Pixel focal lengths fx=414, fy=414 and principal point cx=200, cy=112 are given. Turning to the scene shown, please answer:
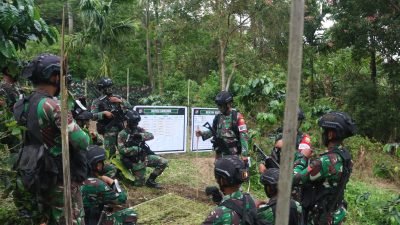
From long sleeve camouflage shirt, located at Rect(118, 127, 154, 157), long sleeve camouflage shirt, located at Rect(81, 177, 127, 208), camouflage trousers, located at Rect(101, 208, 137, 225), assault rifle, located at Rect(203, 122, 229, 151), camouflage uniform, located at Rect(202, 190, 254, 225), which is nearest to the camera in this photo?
camouflage uniform, located at Rect(202, 190, 254, 225)

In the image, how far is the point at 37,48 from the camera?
17688 millimetres

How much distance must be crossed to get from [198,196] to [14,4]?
4.58m

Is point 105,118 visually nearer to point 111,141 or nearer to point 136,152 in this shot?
point 111,141

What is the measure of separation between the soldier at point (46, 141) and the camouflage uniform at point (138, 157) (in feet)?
11.7

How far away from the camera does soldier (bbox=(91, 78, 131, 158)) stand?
22.3 ft

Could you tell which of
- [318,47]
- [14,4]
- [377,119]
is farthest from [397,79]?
[14,4]

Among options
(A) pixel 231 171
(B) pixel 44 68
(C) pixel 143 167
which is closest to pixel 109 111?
(C) pixel 143 167

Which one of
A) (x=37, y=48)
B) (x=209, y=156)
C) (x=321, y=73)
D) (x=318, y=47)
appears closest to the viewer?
(x=209, y=156)

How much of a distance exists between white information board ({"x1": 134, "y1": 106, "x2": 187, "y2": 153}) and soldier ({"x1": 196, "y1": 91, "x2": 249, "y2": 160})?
6.52 feet

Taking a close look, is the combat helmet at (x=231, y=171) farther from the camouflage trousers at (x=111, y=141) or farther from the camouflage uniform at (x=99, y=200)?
the camouflage trousers at (x=111, y=141)

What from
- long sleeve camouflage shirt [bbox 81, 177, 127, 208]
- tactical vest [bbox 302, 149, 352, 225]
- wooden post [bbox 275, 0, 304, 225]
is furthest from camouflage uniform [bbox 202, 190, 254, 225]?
wooden post [bbox 275, 0, 304, 225]

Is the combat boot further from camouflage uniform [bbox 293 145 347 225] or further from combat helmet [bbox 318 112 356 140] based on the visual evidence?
combat helmet [bbox 318 112 356 140]

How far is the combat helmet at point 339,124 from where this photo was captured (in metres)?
3.32

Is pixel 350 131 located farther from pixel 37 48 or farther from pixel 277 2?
pixel 37 48
